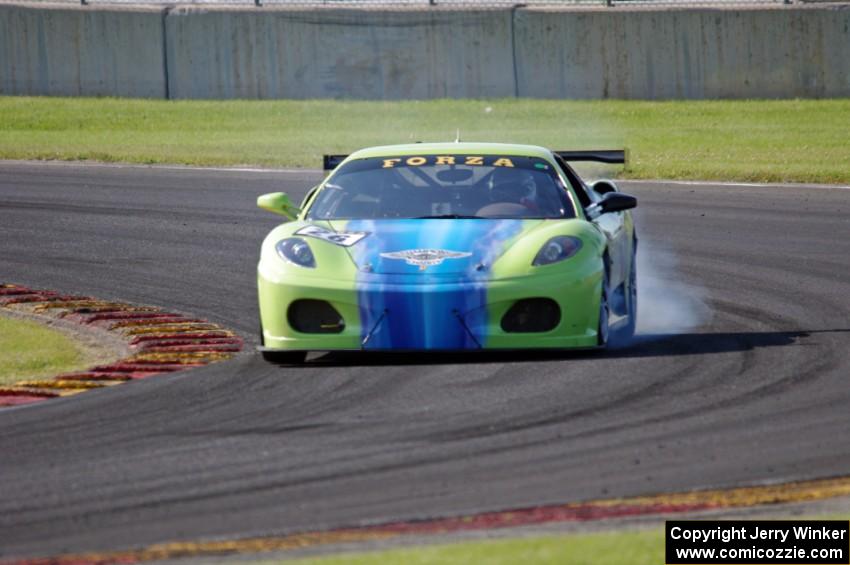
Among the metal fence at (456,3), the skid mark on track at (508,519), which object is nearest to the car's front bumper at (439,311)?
the skid mark on track at (508,519)

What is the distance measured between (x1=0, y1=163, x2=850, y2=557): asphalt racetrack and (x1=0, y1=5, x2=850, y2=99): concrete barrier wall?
1202cm

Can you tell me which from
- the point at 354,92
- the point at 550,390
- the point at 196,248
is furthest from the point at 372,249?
the point at 354,92

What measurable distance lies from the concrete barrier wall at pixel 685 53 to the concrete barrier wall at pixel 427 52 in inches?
0.8

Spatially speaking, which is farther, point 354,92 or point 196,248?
point 354,92

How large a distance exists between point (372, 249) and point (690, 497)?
3281mm

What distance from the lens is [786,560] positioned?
512 cm

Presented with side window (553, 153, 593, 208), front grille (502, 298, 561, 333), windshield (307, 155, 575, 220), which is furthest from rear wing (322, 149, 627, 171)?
front grille (502, 298, 561, 333)

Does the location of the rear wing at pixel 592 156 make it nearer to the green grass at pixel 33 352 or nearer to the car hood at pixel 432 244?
the car hood at pixel 432 244

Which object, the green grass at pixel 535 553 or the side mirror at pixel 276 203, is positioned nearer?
the green grass at pixel 535 553

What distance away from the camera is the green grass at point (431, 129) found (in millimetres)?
20672

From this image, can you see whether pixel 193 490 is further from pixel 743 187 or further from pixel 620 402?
pixel 743 187

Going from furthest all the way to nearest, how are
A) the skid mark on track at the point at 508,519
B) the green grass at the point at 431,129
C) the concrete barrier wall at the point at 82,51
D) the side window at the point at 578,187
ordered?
the concrete barrier wall at the point at 82,51 → the green grass at the point at 431,129 → the side window at the point at 578,187 → the skid mark on track at the point at 508,519

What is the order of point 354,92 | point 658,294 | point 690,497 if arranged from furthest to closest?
point 354,92 → point 658,294 → point 690,497

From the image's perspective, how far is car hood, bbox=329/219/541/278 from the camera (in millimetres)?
8773
